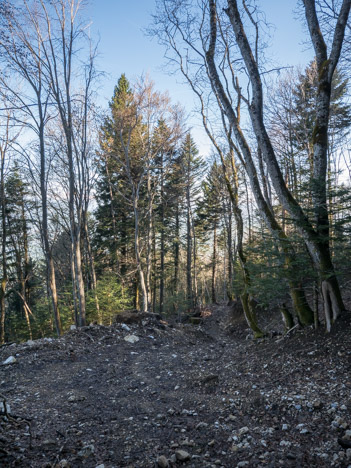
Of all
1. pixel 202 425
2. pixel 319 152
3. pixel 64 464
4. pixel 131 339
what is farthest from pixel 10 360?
pixel 319 152

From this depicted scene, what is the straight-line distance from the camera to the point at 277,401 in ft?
10.5

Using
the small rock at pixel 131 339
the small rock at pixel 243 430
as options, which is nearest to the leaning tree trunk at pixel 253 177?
the small rock at pixel 243 430

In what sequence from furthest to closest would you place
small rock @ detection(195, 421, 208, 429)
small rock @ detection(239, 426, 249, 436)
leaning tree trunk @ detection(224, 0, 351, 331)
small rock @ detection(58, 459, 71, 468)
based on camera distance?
leaning tree trunk @ detection(224, 0, 351, 331)
small rock @ detection(195, 421, 208, 429)
small rock @ detection(239, 426, 249, 436)
small rock @ detection(58, 459, 71, 468)

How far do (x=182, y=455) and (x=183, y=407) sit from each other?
4.17 ft

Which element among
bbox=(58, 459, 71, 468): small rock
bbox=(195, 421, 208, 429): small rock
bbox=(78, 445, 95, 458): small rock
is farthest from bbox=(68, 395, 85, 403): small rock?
bbox=(195, 421, 208, 429): small rock

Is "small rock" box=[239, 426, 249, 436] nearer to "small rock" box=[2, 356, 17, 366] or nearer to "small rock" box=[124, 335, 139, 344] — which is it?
"small rock" box=[2, 356, 17, 366]

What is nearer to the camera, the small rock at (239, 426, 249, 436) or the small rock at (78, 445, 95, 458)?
the small rock at (78, 445, 95, 458)

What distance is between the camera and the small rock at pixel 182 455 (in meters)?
2.32

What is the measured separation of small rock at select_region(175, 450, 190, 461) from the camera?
7.60 feet

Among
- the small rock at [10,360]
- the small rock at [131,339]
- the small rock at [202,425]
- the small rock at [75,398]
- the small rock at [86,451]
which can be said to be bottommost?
the small rock at [131,339]

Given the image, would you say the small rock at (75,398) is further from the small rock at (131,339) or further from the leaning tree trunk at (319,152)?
the leaning tree trunk at (319,152)

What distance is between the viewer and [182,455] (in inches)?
91.7

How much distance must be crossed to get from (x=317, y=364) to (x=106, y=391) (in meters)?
3.26

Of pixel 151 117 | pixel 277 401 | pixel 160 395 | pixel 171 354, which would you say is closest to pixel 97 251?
pixel 151 117
